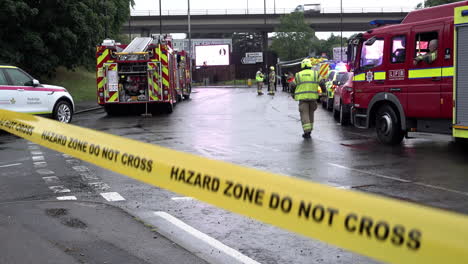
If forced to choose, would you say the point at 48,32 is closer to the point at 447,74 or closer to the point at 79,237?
the point at 447,74

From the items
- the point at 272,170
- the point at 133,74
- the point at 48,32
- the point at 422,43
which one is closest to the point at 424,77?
the point at 422,43

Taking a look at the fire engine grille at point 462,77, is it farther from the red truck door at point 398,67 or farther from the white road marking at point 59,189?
the white road marking at point 59,189

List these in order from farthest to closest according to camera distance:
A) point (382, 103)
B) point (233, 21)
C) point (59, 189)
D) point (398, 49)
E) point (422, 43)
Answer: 1. point (233, 21)
2. point (382, 103)
3. point (398, 49)
4. point (422, 43)
5. point (59, 189)

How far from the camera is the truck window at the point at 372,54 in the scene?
12481 mm

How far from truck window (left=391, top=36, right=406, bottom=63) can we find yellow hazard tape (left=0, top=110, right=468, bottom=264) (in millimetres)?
8581

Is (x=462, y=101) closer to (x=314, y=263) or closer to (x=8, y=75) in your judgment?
(x=314, y=263)

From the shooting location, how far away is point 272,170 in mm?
9242

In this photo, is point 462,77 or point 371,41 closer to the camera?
point 462,77

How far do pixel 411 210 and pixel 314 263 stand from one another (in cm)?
243

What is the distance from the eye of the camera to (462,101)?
10555 mm

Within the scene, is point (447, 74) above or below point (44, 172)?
above

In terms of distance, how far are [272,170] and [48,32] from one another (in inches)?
905

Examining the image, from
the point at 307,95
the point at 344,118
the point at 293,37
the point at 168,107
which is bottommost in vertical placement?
the point at 344,118

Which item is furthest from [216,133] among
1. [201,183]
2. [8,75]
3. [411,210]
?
[411,210]
